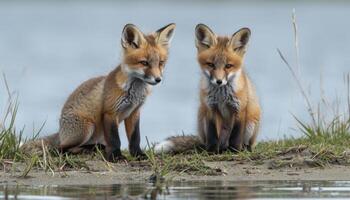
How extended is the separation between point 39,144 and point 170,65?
26.2 meters

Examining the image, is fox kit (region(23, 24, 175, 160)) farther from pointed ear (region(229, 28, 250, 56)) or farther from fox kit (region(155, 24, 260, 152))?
pointed ear (region(229, 28, 250, 56))

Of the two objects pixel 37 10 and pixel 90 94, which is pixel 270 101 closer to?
pixel 90 94

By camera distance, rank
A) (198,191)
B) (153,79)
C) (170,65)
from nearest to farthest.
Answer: (198,191), (153,79), (170,65)

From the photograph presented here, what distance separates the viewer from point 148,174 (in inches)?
360

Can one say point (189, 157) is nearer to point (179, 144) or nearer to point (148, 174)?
point (148, 174)

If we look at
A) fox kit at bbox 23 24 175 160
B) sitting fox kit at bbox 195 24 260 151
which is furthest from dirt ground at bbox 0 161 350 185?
sitting fox kit at bbox 195 24 260 151

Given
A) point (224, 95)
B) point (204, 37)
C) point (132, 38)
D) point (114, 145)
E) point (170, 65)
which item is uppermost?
point (170, 65)

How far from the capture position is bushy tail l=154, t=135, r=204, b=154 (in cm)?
1080

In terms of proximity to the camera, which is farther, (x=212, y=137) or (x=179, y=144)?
(x=179, y=144)

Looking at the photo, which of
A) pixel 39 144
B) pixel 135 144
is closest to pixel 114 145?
pixel 135 144

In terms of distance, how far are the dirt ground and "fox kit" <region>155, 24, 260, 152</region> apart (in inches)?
40.4

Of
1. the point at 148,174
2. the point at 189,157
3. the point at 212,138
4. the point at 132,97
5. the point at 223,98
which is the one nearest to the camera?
the point at 148,174

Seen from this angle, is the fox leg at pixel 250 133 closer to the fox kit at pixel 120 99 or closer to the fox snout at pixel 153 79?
the fox kit at pixel 120 99

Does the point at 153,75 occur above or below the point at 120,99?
above
